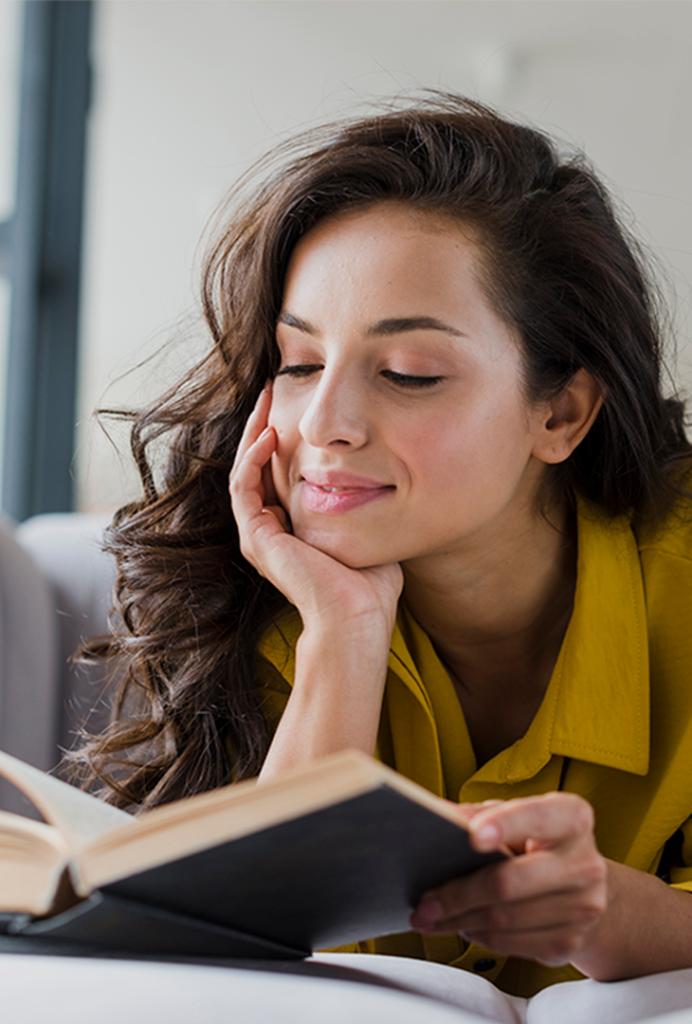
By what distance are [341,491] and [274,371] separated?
26cm

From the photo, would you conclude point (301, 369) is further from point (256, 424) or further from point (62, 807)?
point (62, 807)

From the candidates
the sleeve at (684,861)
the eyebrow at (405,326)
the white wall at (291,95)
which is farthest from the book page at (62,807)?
the white wall at (291,95)

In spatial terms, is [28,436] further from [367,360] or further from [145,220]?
[367,360]

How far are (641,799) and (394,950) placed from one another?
368 millimetres

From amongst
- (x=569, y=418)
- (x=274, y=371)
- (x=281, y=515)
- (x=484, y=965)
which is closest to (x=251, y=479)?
(x=281, y=515)

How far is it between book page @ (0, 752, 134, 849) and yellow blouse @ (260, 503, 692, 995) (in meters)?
0.57

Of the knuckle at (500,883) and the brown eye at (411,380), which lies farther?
the brown eye at (411,380)

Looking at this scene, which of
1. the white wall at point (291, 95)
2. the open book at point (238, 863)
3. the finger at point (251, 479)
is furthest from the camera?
the white wall at point (291, 95)

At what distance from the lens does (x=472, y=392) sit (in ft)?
3.57

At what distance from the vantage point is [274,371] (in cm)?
127

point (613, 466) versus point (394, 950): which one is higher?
point (613, 466)

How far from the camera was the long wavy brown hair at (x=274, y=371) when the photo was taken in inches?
46.8

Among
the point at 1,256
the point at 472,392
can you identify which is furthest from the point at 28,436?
the point at 472,392

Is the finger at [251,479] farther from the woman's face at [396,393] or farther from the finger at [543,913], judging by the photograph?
the finger at [543,913]
